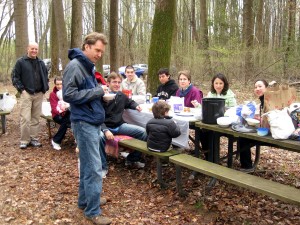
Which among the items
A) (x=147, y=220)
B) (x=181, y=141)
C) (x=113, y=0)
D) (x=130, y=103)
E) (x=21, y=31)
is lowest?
(x=147, y=220)

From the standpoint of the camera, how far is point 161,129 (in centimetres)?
433

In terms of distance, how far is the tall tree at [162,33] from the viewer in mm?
7129

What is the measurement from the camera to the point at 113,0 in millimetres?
10852

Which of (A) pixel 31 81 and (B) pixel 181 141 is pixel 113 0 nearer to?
(A) pixel 31 81

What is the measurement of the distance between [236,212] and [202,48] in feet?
41.1

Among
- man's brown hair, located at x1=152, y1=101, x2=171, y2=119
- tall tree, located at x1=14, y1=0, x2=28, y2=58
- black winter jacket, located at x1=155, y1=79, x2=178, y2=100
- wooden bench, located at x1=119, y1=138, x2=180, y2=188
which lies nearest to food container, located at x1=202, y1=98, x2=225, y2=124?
man's brown hair, located at x1=152, y1=101, x2=171, y2=119

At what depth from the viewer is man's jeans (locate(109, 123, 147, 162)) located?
5.24 metres

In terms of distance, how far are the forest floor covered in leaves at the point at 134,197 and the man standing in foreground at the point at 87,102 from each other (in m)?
0.62

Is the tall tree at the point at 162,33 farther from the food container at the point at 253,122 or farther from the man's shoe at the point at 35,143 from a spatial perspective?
the food container at the point at 253,122

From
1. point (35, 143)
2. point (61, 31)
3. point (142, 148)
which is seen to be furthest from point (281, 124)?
point (61, 31)

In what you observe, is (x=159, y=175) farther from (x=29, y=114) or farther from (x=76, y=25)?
(x=76, y=25)

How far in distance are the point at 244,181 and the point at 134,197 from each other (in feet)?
5.01

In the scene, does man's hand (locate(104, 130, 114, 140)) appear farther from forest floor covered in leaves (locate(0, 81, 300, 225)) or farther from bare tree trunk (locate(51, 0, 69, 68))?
bare tree trunk (locate(51, 0, 69, 68))

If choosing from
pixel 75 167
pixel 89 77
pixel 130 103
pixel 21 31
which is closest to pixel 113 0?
pixel 21 31
